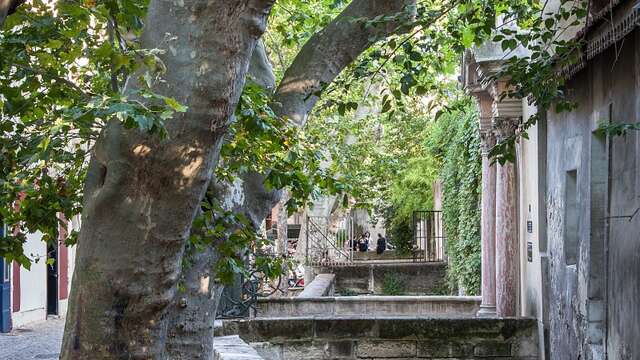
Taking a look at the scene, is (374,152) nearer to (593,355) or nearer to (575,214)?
(575,214)

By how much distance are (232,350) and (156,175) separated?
463cm

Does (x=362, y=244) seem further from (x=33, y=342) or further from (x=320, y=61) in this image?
(x=320, y=61)

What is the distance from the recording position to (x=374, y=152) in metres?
27.3

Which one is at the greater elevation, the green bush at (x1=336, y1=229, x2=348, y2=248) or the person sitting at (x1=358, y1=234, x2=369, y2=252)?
the green bush at (x1=336, y1=229, x2=348, y2=248)

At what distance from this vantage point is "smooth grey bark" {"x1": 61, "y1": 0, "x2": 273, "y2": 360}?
438 cm

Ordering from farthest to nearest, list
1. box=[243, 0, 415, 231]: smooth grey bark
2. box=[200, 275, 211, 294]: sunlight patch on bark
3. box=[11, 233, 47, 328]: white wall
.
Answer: box=[11, 233, 47, 328]: white wall < box=[243, 0, 415, 231]: smooth grey bark < box=[200, 275, 211, 294]: sunlight patch on bark

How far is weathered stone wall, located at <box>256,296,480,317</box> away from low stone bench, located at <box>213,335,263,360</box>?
635 centimetres

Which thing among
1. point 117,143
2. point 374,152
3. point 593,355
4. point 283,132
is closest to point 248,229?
point 283,132

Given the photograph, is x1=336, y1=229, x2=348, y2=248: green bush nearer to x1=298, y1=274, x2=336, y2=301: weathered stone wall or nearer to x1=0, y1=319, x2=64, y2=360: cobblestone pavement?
x1=298, y1=274, x2=336, y2=301: weathered stone wall

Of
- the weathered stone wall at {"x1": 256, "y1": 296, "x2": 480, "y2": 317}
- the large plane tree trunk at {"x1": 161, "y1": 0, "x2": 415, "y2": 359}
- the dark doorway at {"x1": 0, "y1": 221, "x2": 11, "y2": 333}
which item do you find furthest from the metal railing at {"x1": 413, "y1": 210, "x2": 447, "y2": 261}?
the large plane tree trunk at {"x1": 161, "y1": 0, "x2": 415, "y2": 359}

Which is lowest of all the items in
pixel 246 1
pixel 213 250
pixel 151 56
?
pixel 213 250

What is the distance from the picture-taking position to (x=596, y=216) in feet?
31.6

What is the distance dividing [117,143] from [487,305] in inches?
460

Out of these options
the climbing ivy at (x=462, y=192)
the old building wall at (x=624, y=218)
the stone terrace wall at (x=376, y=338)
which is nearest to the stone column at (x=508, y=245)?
the stone terrace wall at (x=376, y=338)
